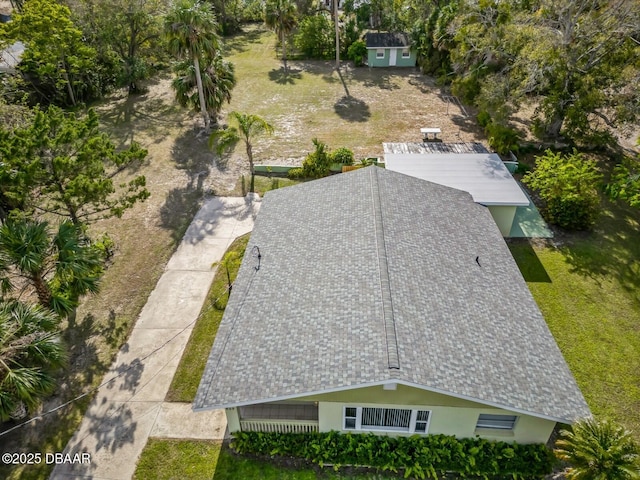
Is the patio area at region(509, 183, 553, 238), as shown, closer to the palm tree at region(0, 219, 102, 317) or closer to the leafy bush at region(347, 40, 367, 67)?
the palm tree at region(0, 219, 102, 317)

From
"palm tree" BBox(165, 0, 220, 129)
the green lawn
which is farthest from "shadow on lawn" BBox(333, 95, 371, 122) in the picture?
the green lawn

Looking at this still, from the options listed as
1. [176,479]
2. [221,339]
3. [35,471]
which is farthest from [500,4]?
[35,471]

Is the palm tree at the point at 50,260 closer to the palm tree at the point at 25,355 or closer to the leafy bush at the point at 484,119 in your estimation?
the palm tree at the point at 25,355

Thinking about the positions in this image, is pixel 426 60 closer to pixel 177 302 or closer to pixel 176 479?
pixel 177 302

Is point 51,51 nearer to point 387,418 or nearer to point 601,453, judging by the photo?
point 387,418

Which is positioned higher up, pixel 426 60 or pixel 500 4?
pixel 500 4

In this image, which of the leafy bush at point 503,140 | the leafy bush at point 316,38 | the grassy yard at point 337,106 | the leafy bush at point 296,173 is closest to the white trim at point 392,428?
the leafy bush at point 296,173
